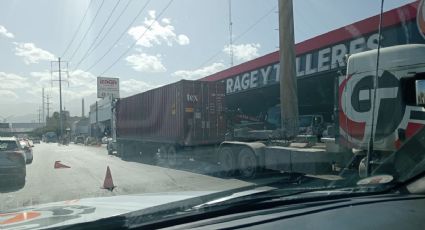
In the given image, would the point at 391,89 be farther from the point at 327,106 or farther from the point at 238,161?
the point at 327,106

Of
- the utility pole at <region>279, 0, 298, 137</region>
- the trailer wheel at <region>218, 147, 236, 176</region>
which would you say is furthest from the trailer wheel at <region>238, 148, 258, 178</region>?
the utility pole at <region>279, 0, 298, 137</region>

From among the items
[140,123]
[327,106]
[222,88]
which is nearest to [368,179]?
[222,88]

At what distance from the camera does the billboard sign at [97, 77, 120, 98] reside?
253ft

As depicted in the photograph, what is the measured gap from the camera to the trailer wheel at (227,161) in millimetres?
14133

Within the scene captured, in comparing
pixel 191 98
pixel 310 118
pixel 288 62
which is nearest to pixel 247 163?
pixel 191 98

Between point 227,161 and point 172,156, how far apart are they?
6011 mm

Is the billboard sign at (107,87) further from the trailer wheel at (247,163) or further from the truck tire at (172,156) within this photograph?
the trailer wheel at (247,163)

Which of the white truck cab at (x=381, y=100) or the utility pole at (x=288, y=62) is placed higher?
the utility pole at (x=288, y=62)

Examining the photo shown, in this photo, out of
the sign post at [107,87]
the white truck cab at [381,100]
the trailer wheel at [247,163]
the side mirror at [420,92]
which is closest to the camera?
the side mirror at [420,92]

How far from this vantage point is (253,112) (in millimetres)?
38938

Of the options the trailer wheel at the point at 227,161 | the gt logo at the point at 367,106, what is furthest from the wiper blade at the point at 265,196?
the trailer wheel at the point at 227,161

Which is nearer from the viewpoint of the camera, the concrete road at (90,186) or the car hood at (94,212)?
the car hood at (94,212)

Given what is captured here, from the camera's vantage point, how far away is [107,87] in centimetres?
7825

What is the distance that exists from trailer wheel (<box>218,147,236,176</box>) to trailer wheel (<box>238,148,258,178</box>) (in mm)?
435
